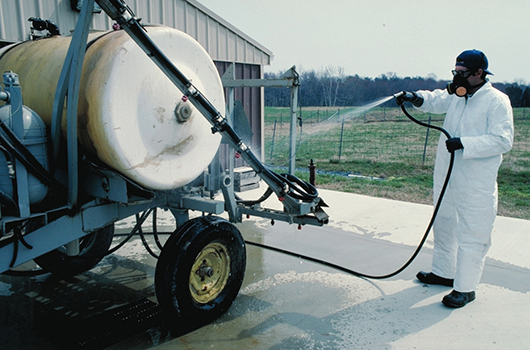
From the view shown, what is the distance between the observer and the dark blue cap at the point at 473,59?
3947mm

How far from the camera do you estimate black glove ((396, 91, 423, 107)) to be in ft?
14.2

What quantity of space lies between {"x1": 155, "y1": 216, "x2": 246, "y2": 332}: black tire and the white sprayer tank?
44 cm

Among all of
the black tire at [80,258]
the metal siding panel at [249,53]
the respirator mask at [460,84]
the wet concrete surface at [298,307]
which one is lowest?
the wet concrete surface at [298,307]

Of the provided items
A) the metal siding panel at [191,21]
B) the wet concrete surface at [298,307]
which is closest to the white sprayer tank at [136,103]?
the wet concrete surface at [298,307]

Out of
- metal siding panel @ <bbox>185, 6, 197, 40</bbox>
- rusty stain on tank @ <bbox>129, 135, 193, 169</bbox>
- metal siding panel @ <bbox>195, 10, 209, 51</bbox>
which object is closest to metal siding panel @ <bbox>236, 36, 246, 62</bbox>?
metal siding panel @ <bbox>195, 10, 209, 51</bbox>

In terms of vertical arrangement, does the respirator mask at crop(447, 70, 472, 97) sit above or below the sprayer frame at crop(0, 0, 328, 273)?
above

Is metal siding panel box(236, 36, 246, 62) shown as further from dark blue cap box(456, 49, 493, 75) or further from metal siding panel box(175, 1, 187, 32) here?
dark blue cap box(456, 49, 493, 75)

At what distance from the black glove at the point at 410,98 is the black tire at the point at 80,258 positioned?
9.93 feet

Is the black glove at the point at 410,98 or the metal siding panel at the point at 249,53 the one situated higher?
the metal siding panel at the point at 249,53

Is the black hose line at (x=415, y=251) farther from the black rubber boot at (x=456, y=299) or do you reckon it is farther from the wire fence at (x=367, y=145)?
the wire fence at (x=367, y=145)

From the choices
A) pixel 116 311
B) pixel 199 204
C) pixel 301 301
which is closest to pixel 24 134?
pixel 199 204

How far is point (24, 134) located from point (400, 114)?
1221 inches

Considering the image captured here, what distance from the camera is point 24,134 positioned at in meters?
2.91

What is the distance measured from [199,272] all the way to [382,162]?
11264 millimetres
